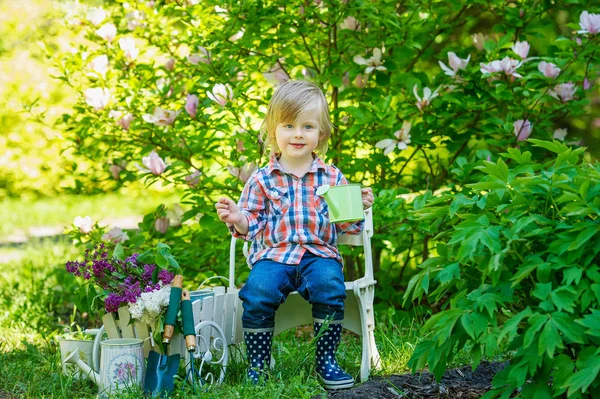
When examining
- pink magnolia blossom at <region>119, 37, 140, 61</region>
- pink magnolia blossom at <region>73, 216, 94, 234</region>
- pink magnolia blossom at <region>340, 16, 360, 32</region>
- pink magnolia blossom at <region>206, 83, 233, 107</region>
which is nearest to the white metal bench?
pink magnolia blossom at <region>206, 83, 233, 107</region>

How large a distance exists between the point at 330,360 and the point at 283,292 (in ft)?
0.94

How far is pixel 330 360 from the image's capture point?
2697mm

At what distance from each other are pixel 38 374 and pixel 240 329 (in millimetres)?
802

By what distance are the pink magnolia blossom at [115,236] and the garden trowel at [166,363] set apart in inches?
39.5

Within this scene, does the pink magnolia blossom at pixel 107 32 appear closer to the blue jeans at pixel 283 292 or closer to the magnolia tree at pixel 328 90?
the magnolia tree at pixel 328 90

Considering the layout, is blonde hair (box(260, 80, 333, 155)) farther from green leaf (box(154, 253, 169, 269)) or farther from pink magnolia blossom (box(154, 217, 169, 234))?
pink magnolia blossom (box(154, 217, 169, 234))

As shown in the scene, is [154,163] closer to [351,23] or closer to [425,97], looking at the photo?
A: [351,23]

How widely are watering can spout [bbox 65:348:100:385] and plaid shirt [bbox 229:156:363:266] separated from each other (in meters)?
0.69

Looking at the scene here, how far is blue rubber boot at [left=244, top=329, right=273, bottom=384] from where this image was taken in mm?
2670

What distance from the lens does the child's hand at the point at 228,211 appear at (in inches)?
105

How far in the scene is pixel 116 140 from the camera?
3754mm

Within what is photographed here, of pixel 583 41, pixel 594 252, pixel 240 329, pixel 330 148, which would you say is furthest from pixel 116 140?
pixel 594 252

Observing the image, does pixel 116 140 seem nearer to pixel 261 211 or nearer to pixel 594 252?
pixel 261 211

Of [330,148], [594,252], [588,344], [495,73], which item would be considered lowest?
[588,344]
